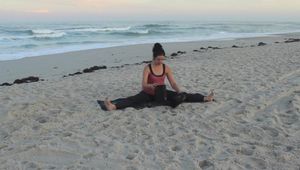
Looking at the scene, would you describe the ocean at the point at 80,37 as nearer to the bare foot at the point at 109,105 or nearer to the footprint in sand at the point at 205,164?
the bare foot at the point at 109,105

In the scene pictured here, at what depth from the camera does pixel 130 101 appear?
6.60m

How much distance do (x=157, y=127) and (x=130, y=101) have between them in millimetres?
1190

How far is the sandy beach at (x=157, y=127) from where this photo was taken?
4.35m

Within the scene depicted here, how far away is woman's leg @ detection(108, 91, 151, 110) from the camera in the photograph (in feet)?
21.3

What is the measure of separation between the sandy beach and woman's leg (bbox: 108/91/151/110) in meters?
0.20

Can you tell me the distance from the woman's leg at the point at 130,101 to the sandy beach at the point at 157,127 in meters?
0.20

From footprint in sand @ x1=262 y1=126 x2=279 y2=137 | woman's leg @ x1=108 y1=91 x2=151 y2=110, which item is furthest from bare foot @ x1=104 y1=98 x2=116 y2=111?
footprint in sand @ x1=262 y1=126 x2=279 y2=137

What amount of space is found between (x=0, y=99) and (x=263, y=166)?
513cm

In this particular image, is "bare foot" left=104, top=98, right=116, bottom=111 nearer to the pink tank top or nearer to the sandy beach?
the sandy beach

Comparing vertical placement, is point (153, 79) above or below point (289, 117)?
above

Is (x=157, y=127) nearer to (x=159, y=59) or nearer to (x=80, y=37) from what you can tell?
(x=159, y=59)

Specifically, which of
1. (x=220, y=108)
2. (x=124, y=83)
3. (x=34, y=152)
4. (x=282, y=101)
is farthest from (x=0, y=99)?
(x=282, y=101)

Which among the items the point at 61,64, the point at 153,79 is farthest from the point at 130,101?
the point at 61,64

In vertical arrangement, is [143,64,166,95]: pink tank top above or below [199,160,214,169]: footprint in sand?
above
